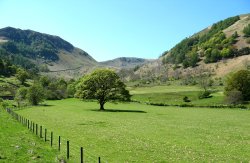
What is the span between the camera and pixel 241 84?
139m

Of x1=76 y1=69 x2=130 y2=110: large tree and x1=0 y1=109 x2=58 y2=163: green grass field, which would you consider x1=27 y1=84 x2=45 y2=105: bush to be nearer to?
x1=76 y1=69 x2=130 y2=110: large tree

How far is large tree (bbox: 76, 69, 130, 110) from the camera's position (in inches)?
3920

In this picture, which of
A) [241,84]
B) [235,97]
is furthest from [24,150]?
[241,84]

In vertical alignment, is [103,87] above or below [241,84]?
below

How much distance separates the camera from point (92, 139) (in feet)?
128

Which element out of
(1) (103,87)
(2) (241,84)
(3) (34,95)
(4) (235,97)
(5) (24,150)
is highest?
(2) (241,84)

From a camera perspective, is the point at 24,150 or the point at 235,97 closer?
the point at 24,150

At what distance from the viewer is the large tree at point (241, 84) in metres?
136

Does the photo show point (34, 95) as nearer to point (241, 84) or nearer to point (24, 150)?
point (241, 84)

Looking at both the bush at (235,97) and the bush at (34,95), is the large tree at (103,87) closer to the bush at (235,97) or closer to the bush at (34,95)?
the bush at (34,95)

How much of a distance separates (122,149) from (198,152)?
304 inches

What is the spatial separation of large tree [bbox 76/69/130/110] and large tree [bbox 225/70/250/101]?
5910 cm

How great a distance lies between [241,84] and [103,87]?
7032 centimetres

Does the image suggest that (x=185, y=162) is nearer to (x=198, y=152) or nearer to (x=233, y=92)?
(x=198, y=152)
